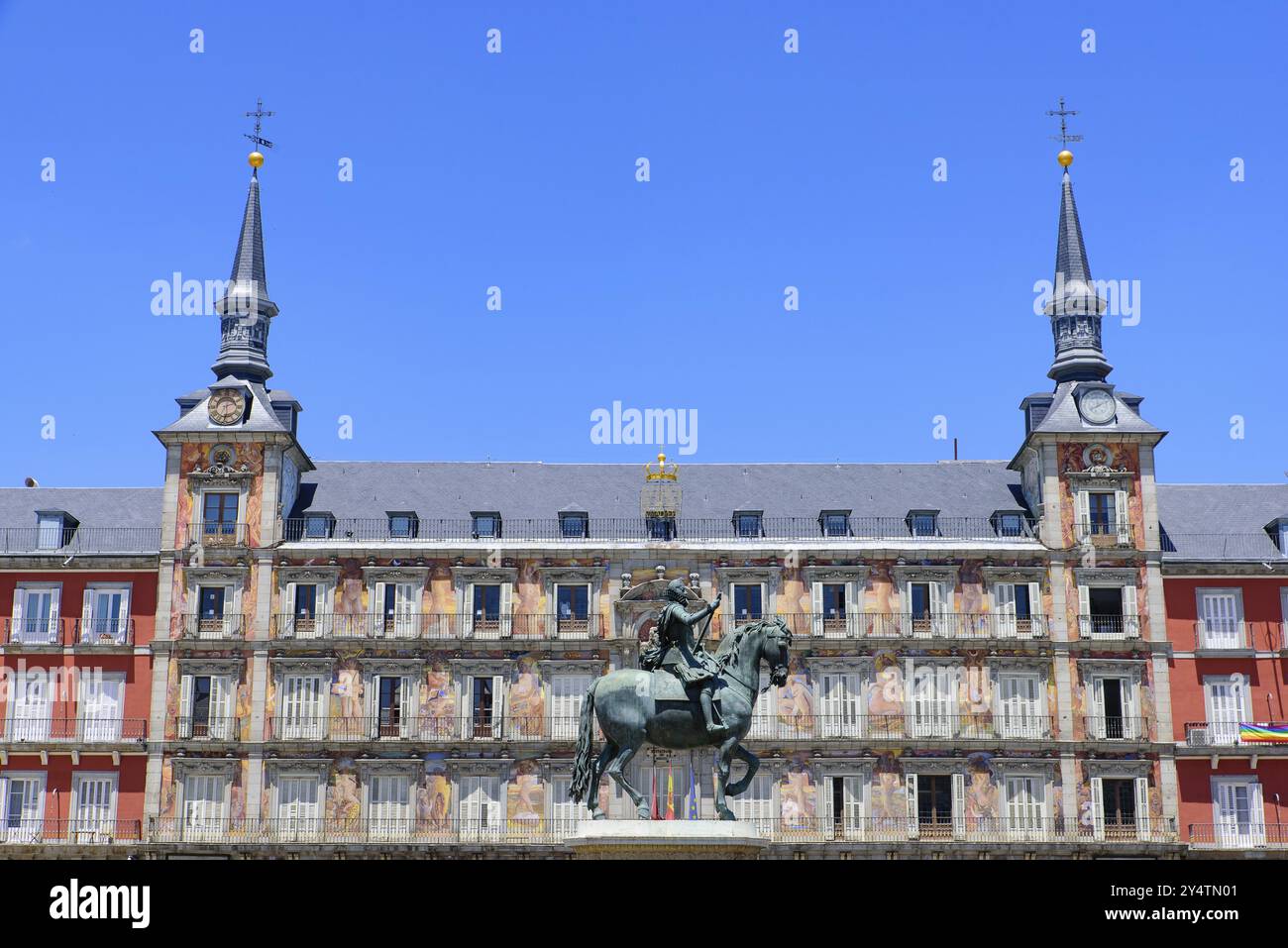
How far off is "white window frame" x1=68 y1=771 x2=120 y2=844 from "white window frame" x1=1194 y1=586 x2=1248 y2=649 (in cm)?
4773

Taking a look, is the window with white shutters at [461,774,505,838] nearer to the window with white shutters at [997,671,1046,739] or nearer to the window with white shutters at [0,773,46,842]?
the window with white shutters at [0,773,46,842]

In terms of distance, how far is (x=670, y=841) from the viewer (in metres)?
32.6

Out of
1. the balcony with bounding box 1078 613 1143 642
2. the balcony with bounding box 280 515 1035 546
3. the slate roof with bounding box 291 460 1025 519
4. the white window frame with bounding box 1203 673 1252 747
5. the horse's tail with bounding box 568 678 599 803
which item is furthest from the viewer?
the slate roof with bounding box 291 460 1025 519

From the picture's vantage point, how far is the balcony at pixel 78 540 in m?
73.8

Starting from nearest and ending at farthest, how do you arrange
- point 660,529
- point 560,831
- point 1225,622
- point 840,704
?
point 560,831
point 840,704
point 1225,622
point 660,529

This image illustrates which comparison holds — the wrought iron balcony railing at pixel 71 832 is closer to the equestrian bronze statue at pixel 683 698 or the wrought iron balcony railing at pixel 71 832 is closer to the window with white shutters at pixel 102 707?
the window with white shutters at pixel 102 707

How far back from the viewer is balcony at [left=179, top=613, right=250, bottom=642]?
71.6 metres

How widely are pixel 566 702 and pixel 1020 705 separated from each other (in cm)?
1985

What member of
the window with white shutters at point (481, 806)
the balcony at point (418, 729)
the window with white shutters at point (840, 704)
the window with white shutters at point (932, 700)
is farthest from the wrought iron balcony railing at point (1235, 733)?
the window with white shutters at point (481, 806)

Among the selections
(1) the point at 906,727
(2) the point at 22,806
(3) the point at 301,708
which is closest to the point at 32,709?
(2) the point at 22,806

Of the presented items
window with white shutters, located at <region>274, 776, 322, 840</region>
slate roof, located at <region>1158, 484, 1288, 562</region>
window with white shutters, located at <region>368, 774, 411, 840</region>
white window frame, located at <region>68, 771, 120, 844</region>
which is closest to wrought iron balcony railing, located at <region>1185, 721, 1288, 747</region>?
slate roof, located at <region>1158, 484, 1288, 562</region>

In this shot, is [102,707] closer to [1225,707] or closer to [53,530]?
[53,530]

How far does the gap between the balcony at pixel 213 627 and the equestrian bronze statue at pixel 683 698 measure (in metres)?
40.7
